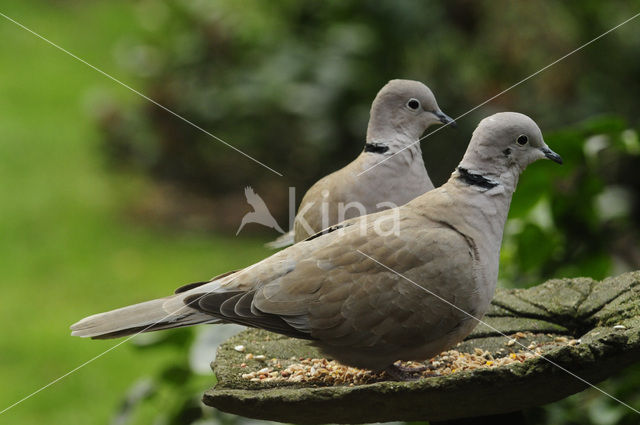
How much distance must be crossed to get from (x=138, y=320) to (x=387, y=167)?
118 centimetres

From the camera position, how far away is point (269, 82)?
7.32 metres

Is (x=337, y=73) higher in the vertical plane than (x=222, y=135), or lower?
higher

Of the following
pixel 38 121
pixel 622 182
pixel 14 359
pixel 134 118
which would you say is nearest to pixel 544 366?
pixel 622 182

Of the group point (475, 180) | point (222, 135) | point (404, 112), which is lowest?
point (475, 180)

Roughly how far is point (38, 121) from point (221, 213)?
331cm

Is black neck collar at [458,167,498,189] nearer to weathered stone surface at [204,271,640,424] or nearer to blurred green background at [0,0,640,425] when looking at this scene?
weathered stone surface at [204,271,640,424]

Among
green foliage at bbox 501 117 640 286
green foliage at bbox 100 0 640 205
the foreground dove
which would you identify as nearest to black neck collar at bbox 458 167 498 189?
the foreground dove

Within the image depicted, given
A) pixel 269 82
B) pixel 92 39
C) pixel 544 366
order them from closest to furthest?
pixel 544 366 → pixel 269 82 → pixel 92 39

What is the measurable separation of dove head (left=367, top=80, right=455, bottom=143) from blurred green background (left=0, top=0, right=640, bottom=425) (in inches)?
79.2

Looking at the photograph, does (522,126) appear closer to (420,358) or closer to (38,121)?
(420,358)

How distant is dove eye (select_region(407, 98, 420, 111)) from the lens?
335 centimetres

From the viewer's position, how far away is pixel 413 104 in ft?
11.0

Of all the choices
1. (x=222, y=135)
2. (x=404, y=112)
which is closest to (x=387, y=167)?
(x=404, y=112)

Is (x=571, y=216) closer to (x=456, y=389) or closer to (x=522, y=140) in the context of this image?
(x=522, y=140)
